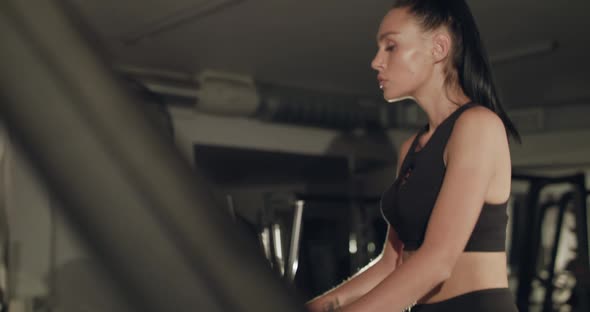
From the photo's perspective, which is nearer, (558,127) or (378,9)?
(378,9)

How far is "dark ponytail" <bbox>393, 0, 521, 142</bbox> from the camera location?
115 cm

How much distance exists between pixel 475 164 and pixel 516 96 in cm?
573

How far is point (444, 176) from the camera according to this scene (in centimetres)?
105

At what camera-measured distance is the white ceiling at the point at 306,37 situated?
4043 mm

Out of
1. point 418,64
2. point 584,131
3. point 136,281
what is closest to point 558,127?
point 584,131

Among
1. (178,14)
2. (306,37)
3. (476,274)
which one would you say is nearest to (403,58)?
(476,274)

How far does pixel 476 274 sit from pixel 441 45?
41cm

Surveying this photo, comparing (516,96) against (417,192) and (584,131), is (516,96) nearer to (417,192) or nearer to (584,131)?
(584,131)

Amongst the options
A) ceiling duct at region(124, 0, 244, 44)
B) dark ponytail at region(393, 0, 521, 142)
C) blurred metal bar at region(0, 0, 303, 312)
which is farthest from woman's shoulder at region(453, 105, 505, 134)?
ceiling duct at region(124, 0, 244, 44)

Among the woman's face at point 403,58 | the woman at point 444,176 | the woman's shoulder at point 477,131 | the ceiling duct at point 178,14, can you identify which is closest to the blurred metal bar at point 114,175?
the woman at point 444,176

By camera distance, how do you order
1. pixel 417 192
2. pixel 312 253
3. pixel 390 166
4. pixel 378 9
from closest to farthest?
pixel 417 192 < pixel 378 9 < pixel 312 253 < pixel 390 166

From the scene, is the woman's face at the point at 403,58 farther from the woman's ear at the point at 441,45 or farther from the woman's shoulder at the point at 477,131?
the woman's shoulder at the point at 477,131

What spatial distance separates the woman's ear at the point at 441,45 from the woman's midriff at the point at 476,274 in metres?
0.36

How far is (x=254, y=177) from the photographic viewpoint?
7984 mm
